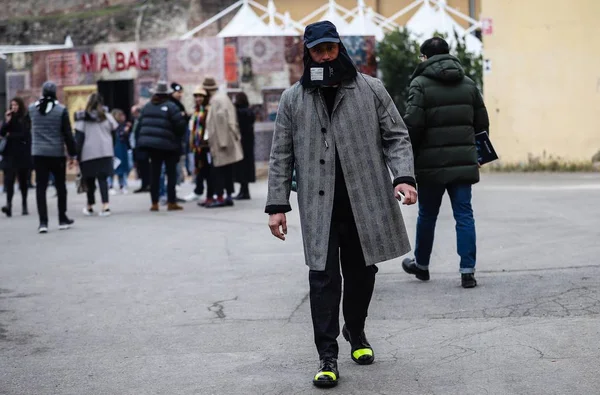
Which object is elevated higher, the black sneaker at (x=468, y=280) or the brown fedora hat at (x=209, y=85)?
the brown fedora hat at (x=209, y=85)

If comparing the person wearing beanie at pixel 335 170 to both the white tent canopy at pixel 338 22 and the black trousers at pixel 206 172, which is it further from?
the white tent canopy at pixel 338 22

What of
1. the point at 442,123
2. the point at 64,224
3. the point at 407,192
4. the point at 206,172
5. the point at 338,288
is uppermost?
the point at 442,123

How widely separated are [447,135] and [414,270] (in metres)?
1.12

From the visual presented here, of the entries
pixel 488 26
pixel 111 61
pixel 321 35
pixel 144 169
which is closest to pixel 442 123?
pixel 321 35

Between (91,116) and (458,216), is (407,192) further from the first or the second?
(91,116)

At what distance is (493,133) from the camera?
22438mm

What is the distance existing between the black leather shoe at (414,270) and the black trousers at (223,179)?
318 inches

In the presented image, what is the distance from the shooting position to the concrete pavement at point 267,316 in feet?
19.1

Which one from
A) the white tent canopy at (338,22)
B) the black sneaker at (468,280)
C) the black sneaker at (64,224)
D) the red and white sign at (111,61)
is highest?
the white tent canopy at (338,22)

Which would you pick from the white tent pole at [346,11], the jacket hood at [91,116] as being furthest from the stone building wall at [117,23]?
the jacket hood at [91,116]

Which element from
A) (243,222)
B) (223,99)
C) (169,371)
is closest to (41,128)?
(243,222)

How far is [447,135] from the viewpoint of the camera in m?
8.38

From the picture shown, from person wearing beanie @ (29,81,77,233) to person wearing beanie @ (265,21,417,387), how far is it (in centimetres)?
820

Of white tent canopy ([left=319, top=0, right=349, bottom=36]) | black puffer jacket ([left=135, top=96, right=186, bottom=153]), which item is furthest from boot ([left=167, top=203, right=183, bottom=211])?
white tent canopy ([left=319, top=0, right=349, bottom=36])
